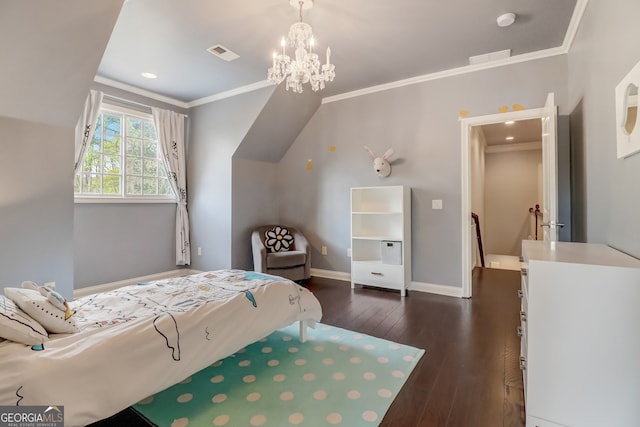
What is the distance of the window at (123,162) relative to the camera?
362 cm

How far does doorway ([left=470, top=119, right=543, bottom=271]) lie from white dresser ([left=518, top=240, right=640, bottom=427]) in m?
5.06

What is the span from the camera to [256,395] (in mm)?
1627

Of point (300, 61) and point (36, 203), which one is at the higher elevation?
point (300, 61)

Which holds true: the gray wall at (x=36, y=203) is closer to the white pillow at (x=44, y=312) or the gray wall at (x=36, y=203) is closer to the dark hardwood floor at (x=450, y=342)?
the white pillow at (x=44, y=312)

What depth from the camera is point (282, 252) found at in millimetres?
4184

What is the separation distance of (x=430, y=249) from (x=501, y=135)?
3413 mm

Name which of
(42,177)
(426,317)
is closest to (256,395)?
(426,317)

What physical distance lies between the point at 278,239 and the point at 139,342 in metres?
3.04

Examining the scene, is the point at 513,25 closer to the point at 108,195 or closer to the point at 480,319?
the point at 480,319

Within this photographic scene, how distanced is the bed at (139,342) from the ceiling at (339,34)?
Result: 7.04 ft

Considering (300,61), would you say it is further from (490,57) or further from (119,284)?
(119,284)

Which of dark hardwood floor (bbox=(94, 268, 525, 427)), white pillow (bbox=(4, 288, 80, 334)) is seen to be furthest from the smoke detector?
white pillow (bbox=(4, 288, 80, 334))

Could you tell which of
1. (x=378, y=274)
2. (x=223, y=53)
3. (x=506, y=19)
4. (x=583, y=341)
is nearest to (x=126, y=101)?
(x=223, y=53)

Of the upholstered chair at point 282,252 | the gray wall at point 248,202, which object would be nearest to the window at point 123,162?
the gray wall at point 248,202
